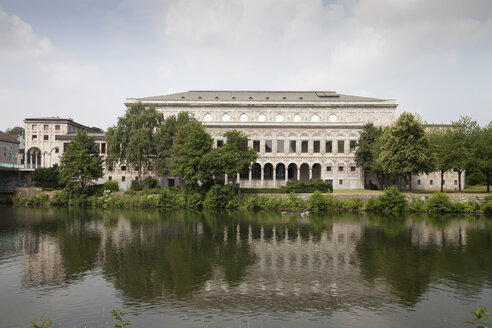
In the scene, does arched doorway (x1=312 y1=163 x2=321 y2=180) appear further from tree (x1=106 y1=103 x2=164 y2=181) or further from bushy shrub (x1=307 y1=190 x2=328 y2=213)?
tree (x1=106 y1=103 x2=164 y2=181)

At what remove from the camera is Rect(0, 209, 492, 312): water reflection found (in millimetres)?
17250

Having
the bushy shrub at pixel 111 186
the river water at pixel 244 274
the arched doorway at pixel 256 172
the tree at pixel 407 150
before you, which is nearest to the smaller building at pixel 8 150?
the bushy shrub at pixel 111 186

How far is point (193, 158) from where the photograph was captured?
5156 centimetres

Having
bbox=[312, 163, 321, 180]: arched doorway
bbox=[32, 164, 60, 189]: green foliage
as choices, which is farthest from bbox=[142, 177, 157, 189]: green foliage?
bbox=[312, 163, 321, 180]: arched doorway

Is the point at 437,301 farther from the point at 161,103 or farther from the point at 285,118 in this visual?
the point at 161,103

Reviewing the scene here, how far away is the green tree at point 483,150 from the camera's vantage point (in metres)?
51.3

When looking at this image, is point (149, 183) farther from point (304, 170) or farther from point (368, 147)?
point (368, 147)

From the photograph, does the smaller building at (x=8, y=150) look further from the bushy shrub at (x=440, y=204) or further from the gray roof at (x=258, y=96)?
the bushy shrub at (x=440, y=204)

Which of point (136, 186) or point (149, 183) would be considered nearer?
point (136, 186)

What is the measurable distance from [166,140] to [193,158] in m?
8.23

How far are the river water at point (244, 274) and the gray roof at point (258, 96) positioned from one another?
1550 inches

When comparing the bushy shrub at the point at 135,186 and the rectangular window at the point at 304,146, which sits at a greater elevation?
the rectangular window at the point at 304,146

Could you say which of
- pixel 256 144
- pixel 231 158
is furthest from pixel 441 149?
pixel 231 158

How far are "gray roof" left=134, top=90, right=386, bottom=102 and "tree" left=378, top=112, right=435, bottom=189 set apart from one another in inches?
732
